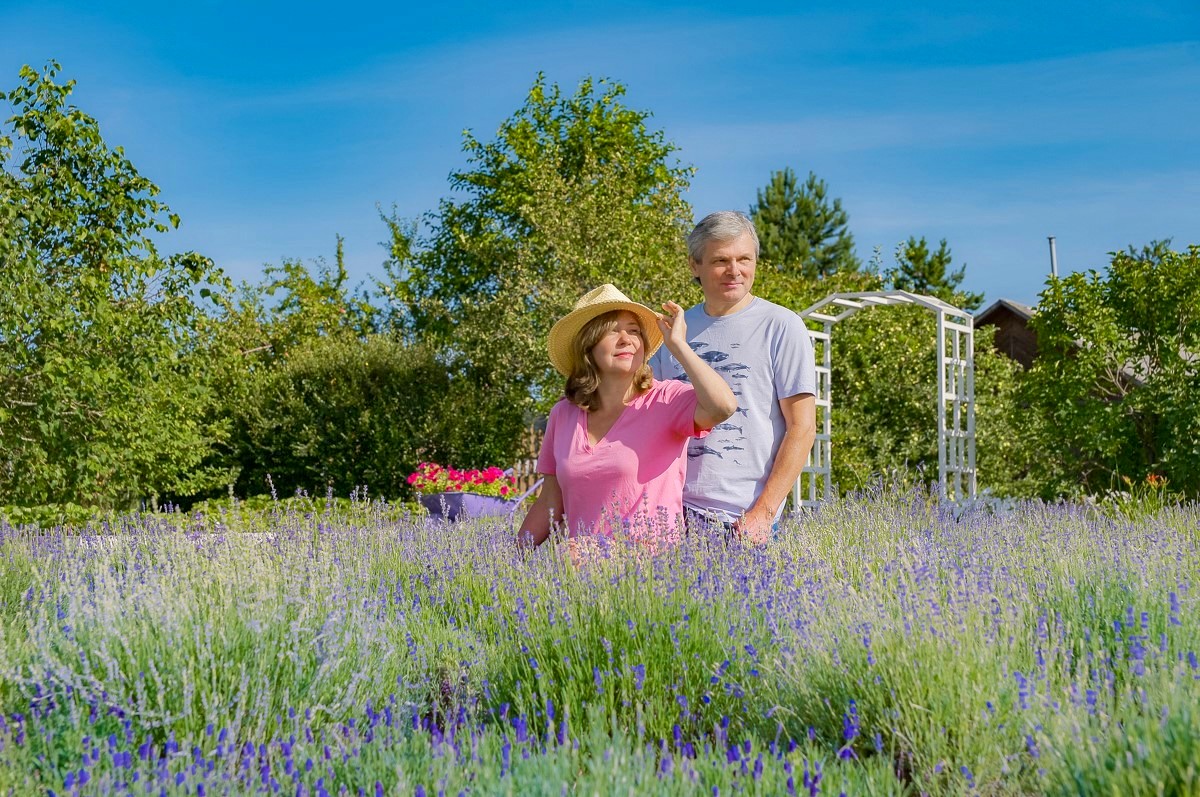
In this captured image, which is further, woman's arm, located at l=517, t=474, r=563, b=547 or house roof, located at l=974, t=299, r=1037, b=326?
house roof, located at l=974, t=299, r=1037, b=326

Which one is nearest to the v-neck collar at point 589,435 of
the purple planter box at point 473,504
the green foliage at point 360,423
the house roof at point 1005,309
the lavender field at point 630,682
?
the lavender field at point 630,682

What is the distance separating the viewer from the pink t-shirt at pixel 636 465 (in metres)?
3.35

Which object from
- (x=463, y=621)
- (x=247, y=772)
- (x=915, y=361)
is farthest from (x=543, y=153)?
(x=247, y=772)

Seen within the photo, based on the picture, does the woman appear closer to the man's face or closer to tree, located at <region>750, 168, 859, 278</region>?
the man's face

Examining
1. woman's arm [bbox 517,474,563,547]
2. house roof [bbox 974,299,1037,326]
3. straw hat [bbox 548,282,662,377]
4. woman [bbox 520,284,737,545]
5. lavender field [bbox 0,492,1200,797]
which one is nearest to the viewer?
lavender field [bbox 0,492,1200,797]

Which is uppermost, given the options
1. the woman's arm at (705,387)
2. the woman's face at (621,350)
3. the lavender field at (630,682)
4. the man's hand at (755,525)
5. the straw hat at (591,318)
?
the straw hat at (591,318)

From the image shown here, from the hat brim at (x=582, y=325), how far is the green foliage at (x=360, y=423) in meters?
12.2

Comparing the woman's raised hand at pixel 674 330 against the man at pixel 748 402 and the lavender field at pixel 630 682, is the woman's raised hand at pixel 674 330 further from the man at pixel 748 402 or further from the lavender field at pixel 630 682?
the lavender field at pixel 630 682

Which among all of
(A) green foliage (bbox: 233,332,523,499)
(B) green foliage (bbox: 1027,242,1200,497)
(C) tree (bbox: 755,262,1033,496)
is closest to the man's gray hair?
(B) green foliage (bbox: 1027,242,1200,497)

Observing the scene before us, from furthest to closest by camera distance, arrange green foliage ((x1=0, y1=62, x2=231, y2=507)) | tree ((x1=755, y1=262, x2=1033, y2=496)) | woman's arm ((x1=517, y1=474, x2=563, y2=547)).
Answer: tree ((x1=755, y1=262, x2=1033, y2=496)) → green foliage ((x1=0, y1=62, x2=231, y2=507)) → woman's arm ((x1=517, y1=474, x2=563, y2=547))

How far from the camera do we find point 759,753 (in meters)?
2.31

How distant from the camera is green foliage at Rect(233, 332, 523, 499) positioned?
15.8 metres

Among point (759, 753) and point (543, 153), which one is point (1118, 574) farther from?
point (543, 153)

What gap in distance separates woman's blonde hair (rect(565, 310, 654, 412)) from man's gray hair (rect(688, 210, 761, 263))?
1.09 ft
